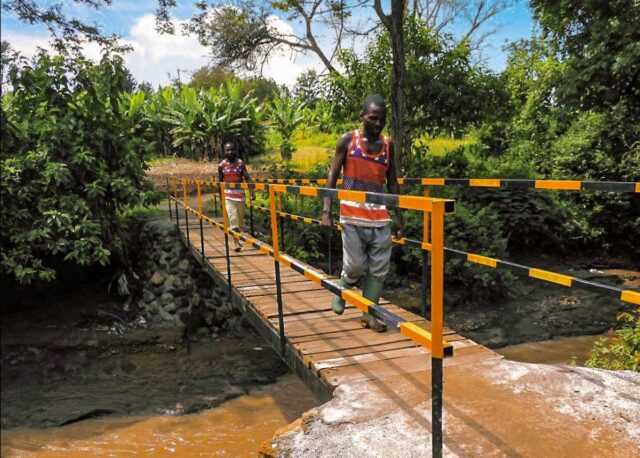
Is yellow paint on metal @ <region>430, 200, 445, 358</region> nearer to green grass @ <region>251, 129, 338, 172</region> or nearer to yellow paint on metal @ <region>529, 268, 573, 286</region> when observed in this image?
yellow paint on metal @ <region>529, 268, 573, 286</region>

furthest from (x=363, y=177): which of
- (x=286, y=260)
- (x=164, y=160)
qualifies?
(x=164, y=160)

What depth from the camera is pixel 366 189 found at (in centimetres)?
316

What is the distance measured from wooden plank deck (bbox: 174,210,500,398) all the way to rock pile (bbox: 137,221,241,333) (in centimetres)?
328

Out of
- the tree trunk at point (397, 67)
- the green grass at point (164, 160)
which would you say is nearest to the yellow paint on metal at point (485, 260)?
the tree trunk at point (397, 67)

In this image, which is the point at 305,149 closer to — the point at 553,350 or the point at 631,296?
the point at 553,350

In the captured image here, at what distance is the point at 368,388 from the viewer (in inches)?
103

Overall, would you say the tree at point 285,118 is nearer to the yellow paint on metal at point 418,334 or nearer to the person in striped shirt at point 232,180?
the person in striped shirt at point 232,180

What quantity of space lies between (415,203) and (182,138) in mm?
15564

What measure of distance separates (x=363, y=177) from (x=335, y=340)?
43.2 inches

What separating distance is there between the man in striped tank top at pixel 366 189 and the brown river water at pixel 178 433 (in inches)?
110

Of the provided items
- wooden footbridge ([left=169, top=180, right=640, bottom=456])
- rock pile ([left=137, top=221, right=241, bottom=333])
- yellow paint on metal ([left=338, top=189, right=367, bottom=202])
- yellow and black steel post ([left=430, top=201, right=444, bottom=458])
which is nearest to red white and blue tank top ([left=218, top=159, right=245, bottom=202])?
rock pile ([left=137, top=221, right=241, bottom=333])

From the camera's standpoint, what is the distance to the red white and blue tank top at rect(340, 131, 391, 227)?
3.10 m

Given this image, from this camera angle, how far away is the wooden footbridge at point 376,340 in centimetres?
179

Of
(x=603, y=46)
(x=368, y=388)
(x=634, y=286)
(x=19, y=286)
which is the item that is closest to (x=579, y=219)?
(x=634, y=286)
